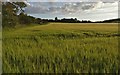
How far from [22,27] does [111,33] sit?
149 cm

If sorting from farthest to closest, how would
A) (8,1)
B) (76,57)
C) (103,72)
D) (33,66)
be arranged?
(8,1) < (76,57) < (33,66) < (103,72)

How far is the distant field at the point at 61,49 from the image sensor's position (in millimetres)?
2607

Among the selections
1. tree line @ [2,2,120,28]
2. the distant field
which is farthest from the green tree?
the distant field

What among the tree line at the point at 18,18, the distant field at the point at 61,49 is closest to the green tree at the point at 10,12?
the tree line at the point at 18,18

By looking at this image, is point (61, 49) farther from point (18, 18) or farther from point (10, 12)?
point (10, 12)

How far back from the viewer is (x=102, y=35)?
4004 mm

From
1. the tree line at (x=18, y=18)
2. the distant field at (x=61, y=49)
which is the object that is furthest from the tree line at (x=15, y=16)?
the distant field at (x=61, y=49)

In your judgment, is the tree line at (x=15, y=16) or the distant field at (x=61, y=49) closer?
the distant field at (x=61, y=49)

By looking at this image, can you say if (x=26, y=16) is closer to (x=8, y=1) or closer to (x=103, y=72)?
(x=8, y=1)

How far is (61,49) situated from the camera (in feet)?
10.3

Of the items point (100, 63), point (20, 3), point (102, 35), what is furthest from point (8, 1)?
point (100, 63)

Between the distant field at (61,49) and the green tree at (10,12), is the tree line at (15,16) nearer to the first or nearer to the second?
the green tree at (10,12)

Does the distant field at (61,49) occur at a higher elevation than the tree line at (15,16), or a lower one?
lower

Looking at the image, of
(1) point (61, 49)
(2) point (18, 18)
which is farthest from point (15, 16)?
(1) point (61, 49)
